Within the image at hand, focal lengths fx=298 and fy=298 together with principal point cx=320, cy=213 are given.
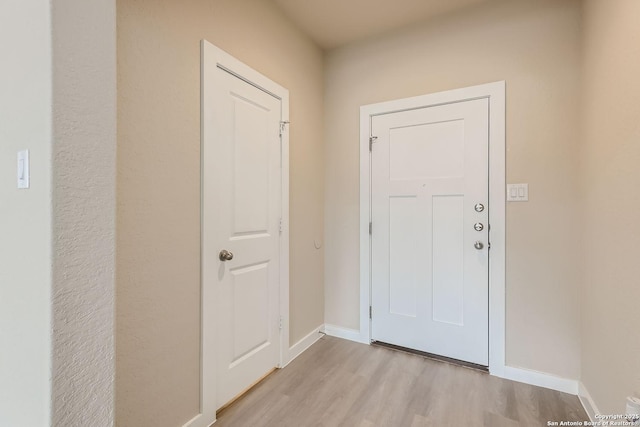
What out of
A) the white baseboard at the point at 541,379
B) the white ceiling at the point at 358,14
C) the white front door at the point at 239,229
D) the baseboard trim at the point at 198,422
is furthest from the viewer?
the white ceiling at the point at 358,14

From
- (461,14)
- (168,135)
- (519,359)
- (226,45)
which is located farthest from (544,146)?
(168,135)

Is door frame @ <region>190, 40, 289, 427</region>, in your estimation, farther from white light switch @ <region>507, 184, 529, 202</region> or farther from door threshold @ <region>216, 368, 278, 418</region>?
white light switch @ <region>507, 184, 529, 202</region>

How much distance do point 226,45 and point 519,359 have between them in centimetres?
272

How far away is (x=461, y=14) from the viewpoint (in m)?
2.19

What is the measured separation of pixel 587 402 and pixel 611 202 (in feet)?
3.80

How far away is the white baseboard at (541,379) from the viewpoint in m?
1.87

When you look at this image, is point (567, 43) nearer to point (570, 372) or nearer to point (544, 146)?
point (544, 146)

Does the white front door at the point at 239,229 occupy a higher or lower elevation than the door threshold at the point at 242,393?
higher

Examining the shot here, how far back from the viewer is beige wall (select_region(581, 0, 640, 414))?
1.24 metres

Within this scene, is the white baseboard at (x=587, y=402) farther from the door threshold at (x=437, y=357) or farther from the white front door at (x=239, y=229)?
the white front door at (x=239, y=229)
